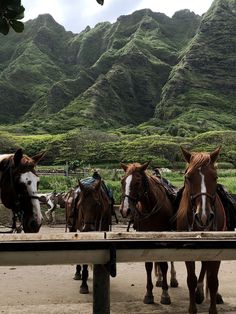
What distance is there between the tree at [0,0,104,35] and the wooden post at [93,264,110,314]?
5.65 ft

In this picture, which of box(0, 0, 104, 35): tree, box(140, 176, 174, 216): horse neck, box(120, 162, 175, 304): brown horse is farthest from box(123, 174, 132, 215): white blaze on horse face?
box(0, 0, 104, 35): tree

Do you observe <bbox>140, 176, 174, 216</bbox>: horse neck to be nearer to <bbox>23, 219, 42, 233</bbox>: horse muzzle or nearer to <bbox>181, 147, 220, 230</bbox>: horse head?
<bbox>181, 147, 220, 230</bbox>: horse head

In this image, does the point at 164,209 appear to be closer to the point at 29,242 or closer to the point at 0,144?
the point at 29,242

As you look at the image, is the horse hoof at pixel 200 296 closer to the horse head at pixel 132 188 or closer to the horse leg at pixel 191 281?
the horse leg at pixel 191 281

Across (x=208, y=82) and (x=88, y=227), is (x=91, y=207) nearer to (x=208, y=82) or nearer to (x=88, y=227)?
(x=88, y=227)

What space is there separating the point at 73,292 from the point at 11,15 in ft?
16.5

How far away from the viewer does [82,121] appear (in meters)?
82.6

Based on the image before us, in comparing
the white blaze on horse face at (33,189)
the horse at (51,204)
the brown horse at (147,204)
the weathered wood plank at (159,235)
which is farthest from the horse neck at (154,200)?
the horse at (51,204)

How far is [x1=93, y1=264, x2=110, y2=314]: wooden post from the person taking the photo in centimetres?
302

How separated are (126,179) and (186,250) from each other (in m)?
3.27

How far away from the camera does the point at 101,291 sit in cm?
306

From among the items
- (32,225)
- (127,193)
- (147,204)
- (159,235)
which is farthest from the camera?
(147,204)

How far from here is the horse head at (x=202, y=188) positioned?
4.68 metres

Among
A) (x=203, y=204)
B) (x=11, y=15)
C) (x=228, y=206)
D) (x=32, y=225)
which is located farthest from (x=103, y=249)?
(x=228, y=206)
